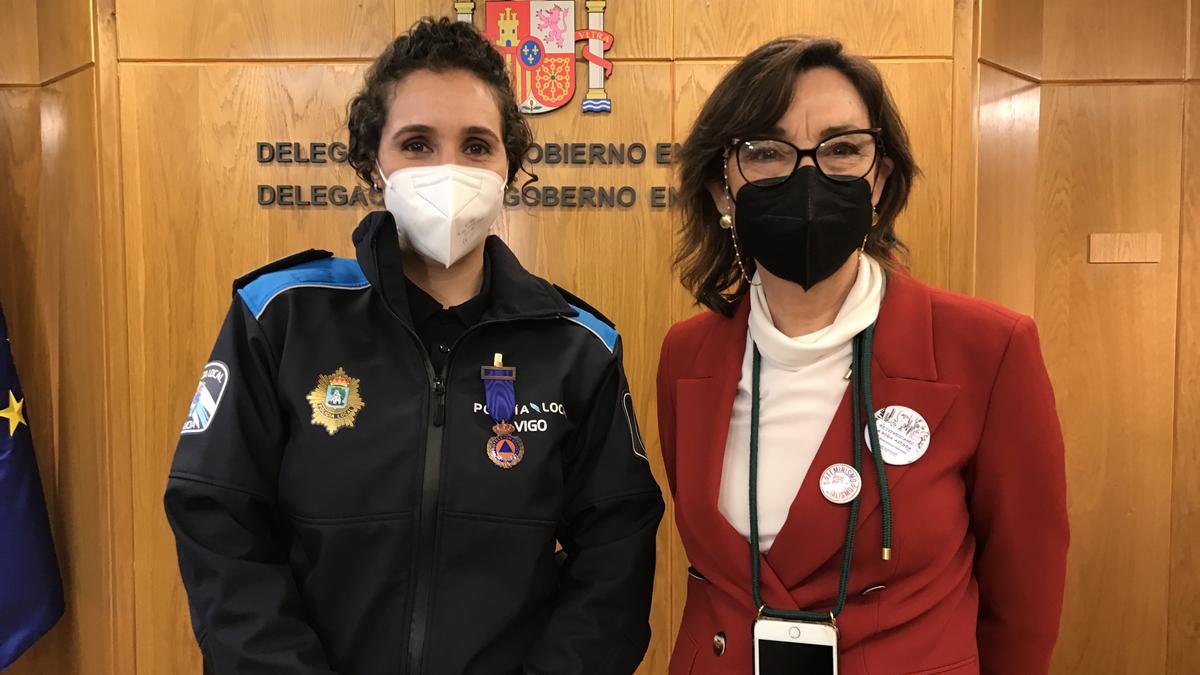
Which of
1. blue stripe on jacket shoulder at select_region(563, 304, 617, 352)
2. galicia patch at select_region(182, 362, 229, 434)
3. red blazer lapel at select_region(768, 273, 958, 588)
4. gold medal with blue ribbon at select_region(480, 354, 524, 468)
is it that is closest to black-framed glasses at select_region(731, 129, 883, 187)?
red blazer lapel at select_region(768, 273, 958, 588)

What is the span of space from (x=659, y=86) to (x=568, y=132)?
36 cm

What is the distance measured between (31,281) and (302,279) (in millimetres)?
2261

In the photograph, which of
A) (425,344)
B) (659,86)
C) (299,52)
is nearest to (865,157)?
(425,344)

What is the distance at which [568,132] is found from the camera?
9.43 feet

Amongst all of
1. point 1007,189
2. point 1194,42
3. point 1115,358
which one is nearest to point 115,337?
point 1007,189

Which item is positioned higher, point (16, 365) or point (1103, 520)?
point (16, 365)

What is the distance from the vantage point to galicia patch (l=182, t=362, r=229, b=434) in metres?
1.31

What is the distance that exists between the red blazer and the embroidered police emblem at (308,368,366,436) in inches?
23.7

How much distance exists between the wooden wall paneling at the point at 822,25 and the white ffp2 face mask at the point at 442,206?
1635 millimetres

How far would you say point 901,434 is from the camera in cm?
128

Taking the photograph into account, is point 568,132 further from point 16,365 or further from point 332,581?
point 16,365

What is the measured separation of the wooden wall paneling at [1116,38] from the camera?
3.27m

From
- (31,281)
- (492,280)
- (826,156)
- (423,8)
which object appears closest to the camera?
(826,156)

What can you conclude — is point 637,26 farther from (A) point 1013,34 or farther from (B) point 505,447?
(B) point 505,447
